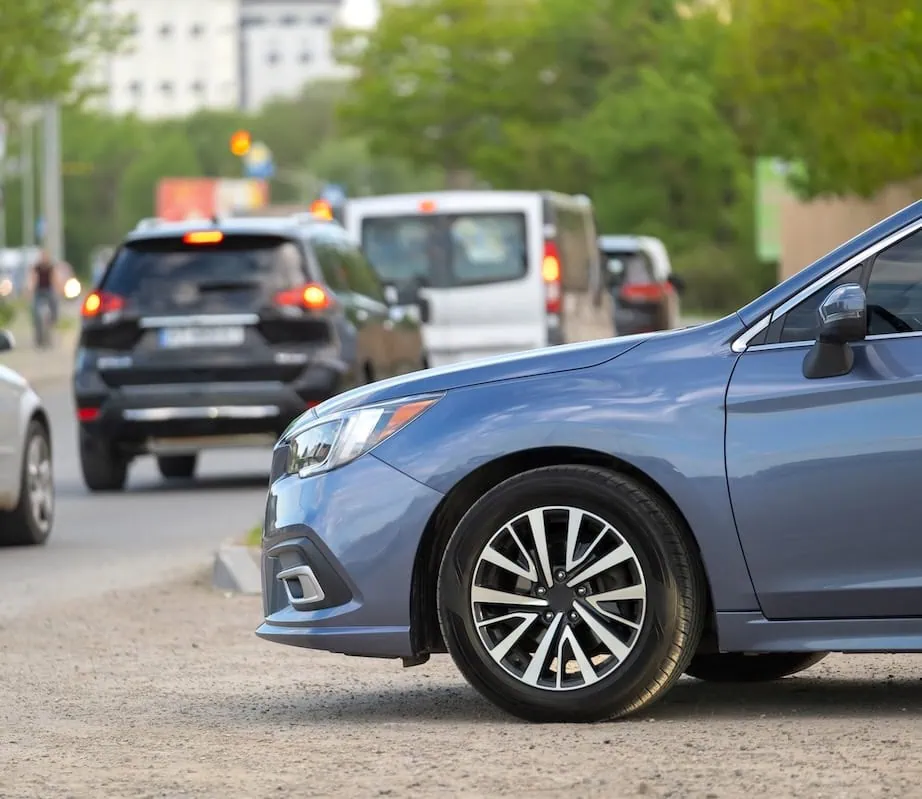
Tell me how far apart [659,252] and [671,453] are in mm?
31439

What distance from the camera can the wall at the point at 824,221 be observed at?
160 feet

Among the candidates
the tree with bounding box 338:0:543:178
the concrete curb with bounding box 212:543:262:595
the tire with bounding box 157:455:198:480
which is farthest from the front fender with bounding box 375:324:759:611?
the tree with bounding box 338:0:543:178

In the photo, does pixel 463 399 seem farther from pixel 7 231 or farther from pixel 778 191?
pixel 7 231

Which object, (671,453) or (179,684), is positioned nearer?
(671,453)

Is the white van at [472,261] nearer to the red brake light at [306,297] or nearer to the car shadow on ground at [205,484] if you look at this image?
the car shadow on ground at [205,484]

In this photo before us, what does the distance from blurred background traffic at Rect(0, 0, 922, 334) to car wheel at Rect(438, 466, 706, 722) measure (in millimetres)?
18606

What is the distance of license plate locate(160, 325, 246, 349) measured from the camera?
17.6m

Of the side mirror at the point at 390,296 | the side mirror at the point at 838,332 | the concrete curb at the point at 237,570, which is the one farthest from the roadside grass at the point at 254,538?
the side mirror at the point at 390,296

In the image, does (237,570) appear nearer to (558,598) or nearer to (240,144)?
(558,598)

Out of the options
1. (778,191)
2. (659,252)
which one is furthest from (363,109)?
(659,252)

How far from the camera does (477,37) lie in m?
97.7

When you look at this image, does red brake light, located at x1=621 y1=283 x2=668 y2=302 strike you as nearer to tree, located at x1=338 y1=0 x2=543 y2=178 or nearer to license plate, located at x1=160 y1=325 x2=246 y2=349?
license plate, located at x1=160 y1=325 x2=246 y2=349

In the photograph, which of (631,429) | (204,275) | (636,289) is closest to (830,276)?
(631,429)

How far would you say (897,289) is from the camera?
741 centimetres
